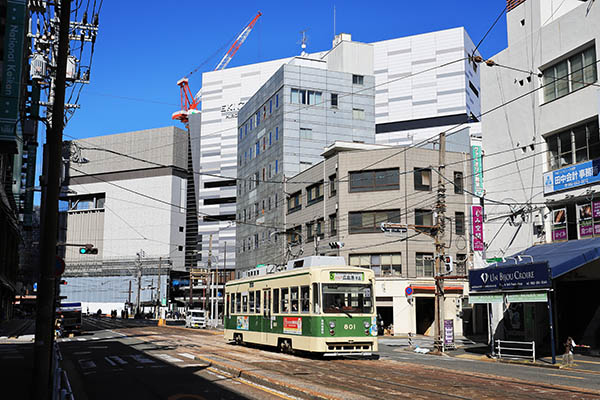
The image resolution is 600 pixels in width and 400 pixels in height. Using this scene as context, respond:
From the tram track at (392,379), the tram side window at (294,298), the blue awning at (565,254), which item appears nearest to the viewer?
the tram track at (392,379)

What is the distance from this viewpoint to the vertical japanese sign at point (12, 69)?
1319 inches

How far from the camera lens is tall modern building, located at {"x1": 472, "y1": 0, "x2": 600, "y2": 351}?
2584 cm

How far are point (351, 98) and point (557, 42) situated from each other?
4563cm

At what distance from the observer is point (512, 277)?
24.4 m

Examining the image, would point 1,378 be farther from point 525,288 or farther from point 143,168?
point 143,168

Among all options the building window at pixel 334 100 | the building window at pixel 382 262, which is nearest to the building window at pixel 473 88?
the building window at pixel 334 100

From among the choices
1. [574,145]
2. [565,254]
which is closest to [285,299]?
[565,254]

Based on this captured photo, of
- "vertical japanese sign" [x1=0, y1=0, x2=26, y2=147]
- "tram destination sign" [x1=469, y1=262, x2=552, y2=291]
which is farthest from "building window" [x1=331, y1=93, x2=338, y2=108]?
"tram destination sign" [x1=469, y1=262, x2=552, y2=291]

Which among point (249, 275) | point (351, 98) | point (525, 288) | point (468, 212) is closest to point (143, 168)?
point (351, 98)

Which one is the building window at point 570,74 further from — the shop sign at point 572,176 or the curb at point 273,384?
the curb at point 273,384

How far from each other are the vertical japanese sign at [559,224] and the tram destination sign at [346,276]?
1068cm

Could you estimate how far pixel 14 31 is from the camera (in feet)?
124

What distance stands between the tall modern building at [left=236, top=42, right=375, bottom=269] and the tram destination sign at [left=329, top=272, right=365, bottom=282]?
40149mm

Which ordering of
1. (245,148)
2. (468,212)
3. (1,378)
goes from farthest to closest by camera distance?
(245,148), (468,212), (1,378)
